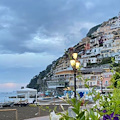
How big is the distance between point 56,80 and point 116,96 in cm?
6267

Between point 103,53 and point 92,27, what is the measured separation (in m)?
69.9

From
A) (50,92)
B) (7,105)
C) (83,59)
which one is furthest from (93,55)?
(7,105)

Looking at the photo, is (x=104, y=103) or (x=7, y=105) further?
(x=7, y=105)

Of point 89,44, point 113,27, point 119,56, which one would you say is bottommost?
point 119,56

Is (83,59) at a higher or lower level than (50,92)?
higher

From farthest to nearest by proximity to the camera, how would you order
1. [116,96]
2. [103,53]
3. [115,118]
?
[103,53], [116,96], [115,118]

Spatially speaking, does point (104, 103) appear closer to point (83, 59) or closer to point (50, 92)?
point (50, 92)

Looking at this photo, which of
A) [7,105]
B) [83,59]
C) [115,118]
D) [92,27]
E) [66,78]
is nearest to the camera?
[115,118]

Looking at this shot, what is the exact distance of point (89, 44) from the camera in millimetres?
91938

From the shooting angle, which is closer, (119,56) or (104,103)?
(104,103)

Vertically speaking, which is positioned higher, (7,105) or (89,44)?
(89,44)

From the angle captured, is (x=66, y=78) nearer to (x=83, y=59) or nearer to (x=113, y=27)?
(x=83, y=59)

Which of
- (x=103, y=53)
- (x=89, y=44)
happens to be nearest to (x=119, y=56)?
(x=103, y=53)

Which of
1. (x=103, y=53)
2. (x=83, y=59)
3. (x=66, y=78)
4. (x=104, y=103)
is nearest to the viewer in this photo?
(x=104, y=103)
